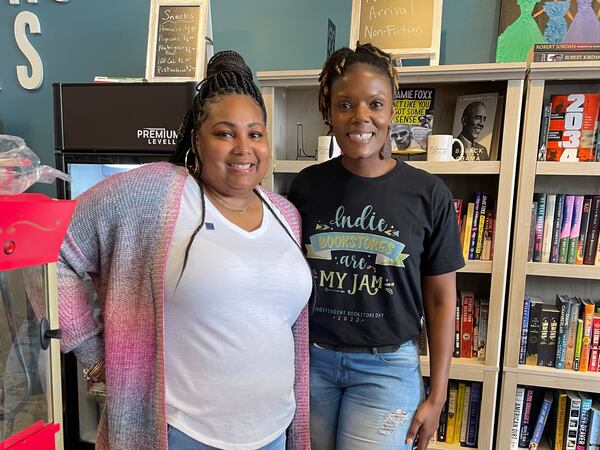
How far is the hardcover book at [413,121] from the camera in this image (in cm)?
185

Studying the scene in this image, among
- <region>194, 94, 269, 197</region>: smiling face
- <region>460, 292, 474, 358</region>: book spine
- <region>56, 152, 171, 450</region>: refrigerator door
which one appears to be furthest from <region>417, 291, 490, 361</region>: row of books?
<region>56, 152, 171, 450</region>: refrigerator door

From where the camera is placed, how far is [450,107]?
1901mm

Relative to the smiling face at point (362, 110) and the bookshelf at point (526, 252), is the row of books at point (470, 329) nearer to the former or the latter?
the bookshelf at point (526, 252)

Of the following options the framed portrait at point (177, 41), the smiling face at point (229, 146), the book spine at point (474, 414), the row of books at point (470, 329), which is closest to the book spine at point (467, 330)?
the row of books at point (470, 329)

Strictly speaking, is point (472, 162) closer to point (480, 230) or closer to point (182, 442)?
point (480, 230)

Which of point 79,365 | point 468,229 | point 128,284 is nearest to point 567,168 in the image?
point 468,229

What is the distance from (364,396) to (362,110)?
63cm

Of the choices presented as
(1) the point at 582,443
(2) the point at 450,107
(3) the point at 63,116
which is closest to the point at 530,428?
(1) the point at 582,443

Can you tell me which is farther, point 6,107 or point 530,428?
point 6,107

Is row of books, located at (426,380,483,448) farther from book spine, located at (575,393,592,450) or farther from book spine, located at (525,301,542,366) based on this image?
book spine, located at (575,393,592,450)

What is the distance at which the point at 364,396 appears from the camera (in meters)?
1.09

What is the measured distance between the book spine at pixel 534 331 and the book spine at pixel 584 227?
21cm

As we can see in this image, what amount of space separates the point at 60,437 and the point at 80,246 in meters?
0.35

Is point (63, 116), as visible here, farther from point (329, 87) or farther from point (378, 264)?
point (378, 264)
